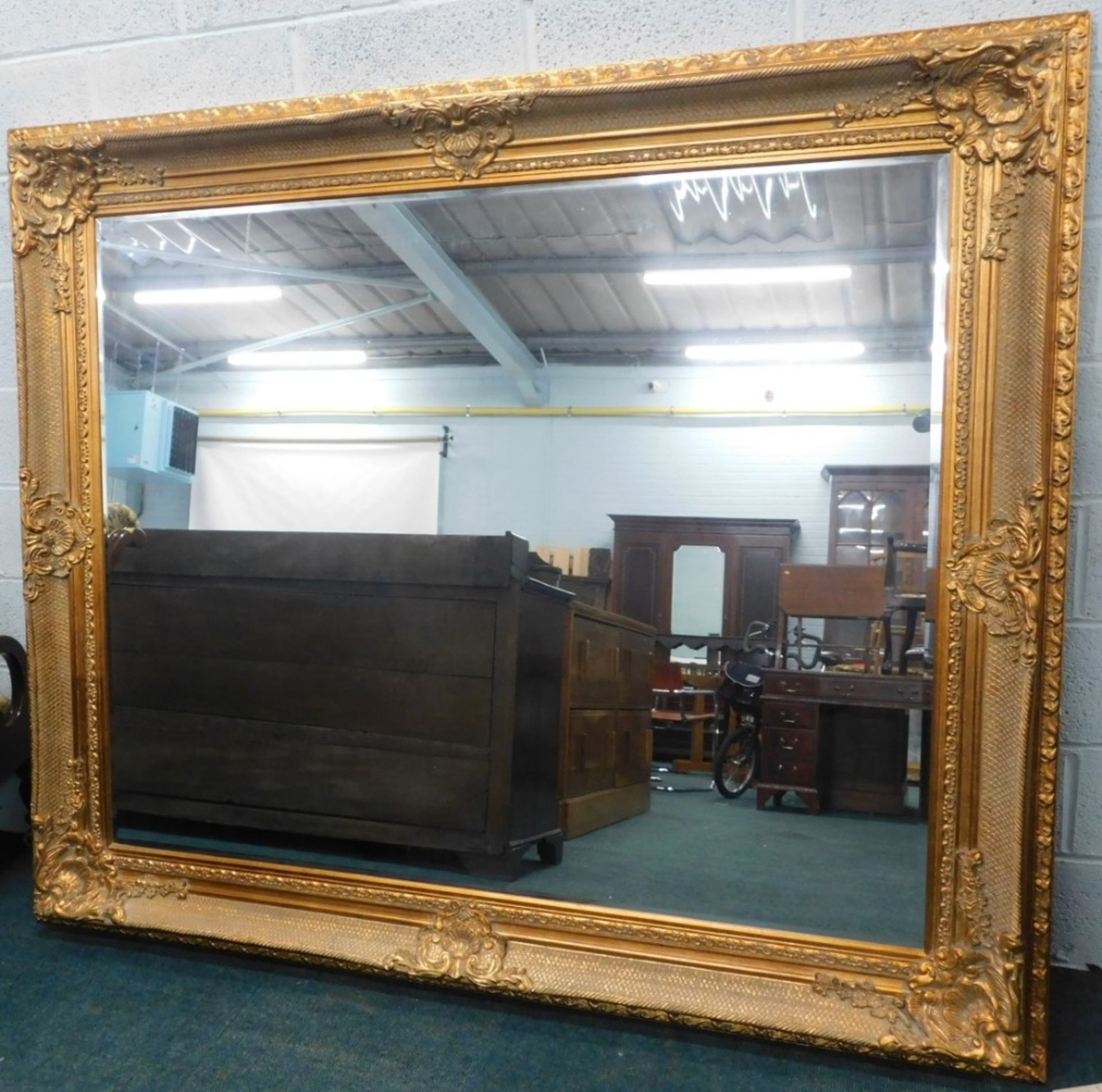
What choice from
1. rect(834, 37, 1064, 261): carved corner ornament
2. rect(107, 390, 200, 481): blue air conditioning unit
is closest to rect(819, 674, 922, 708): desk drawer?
rect(834, 37, 1064, 261): carved corner ornament

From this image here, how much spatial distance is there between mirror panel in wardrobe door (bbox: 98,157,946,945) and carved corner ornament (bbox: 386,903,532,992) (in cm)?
6

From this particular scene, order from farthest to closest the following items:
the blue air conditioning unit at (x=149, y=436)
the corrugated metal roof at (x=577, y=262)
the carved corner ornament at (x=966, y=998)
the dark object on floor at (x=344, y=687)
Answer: the blue air conditioning unit at (x=149, y=436)
the dark object on floor at (x=344, y=687)
the corrugated metal roof at (x=577, y=262)
the carved corner ornament at (x=966, y=998)

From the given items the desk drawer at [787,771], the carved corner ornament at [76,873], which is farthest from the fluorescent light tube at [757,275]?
the carved corner ornament at [76,873]

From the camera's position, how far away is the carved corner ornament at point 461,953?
1404 mm

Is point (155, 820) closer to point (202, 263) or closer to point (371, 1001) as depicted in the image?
point (371, 1001)

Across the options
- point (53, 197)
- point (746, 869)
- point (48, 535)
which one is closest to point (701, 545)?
point (746, 869)

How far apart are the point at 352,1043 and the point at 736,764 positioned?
2.01 feet

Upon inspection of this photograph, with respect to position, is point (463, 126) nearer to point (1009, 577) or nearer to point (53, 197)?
point (53, 197)

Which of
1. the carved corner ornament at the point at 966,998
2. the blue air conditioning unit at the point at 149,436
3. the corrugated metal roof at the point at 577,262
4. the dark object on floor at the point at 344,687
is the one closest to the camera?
the carved corner ornament at the point at 966,998

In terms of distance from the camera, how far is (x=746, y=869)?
4.42 feet

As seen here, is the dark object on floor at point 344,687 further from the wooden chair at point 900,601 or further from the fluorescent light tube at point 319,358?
the wooden chair at point 900,601

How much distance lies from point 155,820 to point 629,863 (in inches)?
30.4

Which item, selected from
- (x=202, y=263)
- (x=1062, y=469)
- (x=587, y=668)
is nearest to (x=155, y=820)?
(x=587, y=668)

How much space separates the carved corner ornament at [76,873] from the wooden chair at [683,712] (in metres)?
0.81
